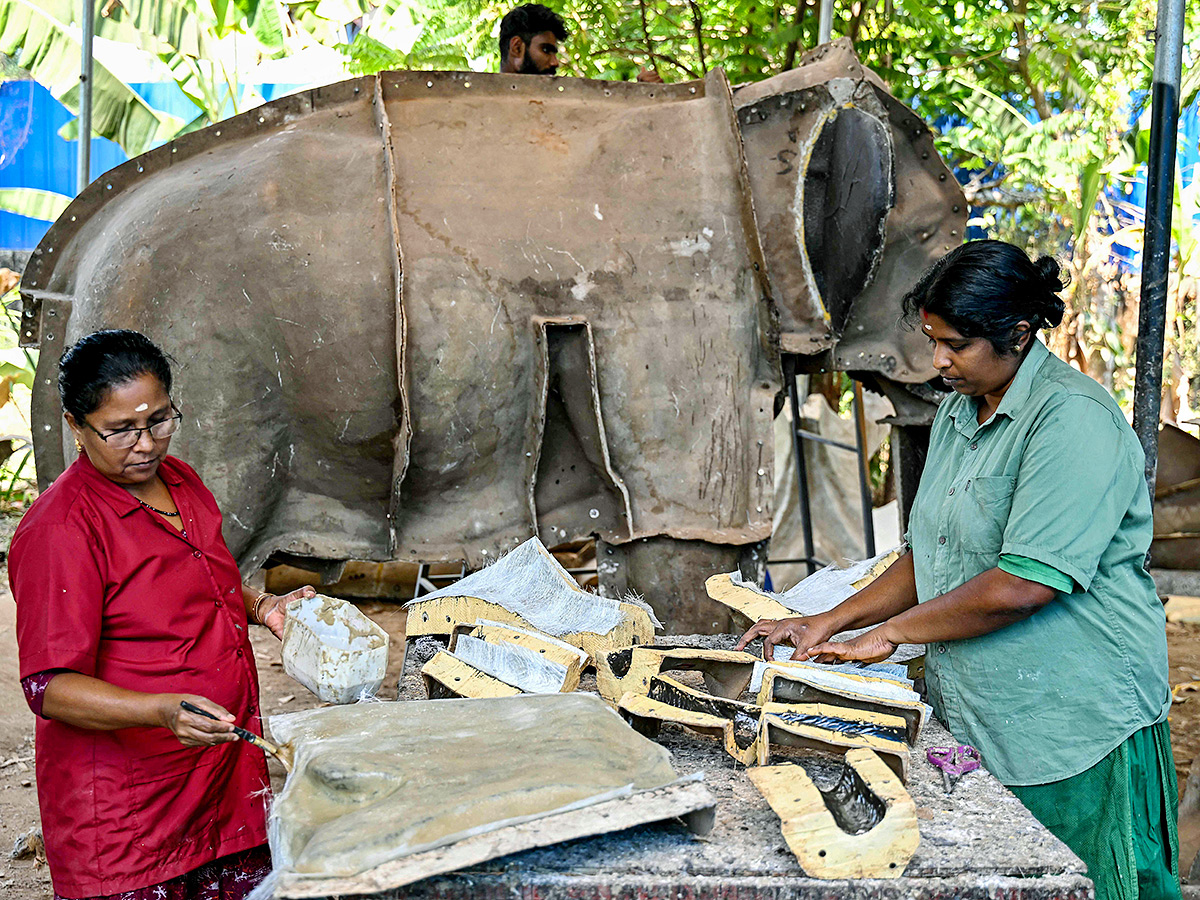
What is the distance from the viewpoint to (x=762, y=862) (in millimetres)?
1501

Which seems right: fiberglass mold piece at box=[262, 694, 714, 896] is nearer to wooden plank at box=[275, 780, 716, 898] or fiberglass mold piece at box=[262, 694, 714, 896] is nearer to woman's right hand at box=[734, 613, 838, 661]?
wooden plank at box=[275, 780, 716, 898]

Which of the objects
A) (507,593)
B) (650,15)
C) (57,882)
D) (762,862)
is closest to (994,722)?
(762,862)

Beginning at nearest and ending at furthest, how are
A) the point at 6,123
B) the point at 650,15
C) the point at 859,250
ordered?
the point at 859,250
the point at 650,15
the point at 6,123

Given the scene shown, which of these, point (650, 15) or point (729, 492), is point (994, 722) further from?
point (650, 15)

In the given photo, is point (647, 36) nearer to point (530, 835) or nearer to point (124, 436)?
point (124, 436)

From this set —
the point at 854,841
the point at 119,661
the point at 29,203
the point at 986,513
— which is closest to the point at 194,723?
the point at 119,661

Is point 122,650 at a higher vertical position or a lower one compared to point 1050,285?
lower

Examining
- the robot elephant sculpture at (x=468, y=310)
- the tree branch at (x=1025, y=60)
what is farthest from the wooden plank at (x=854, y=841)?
the tree branch at (x=1025, y=60)

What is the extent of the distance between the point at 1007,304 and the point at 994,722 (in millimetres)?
740

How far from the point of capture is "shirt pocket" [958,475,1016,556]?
1923mm

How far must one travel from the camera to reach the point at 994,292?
6.11 ft

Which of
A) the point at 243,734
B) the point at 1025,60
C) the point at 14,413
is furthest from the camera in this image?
the point at 14,413

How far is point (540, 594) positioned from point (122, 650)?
973 millimetres

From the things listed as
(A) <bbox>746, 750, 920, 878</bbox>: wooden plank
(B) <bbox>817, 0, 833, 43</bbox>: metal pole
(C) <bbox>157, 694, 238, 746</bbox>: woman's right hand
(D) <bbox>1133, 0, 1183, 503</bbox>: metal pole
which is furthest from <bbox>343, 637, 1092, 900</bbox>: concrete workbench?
(B) <bbox>817, 0, 833, 43</bbox>: metal pole
